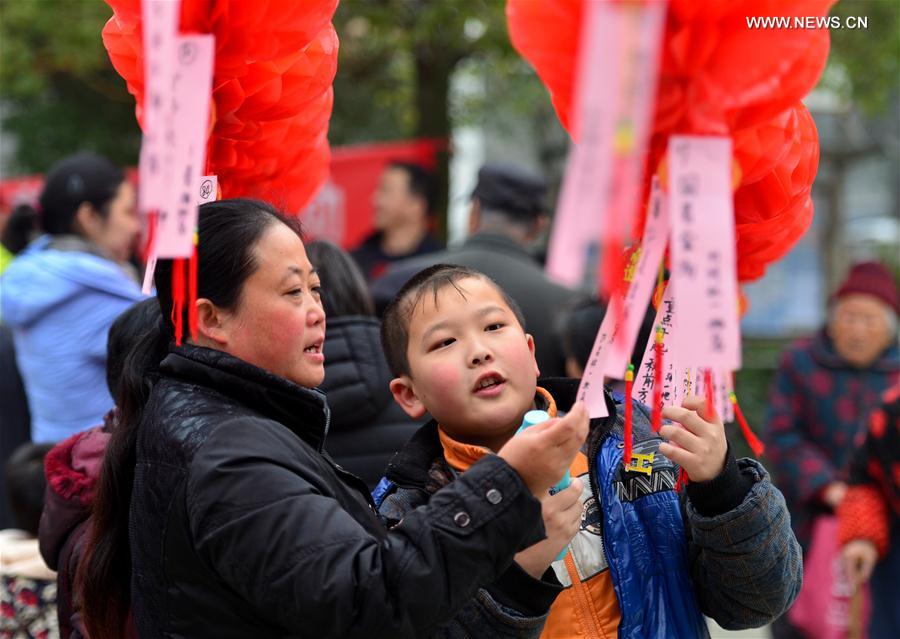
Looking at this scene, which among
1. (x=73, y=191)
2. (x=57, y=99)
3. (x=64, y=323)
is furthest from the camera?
(x=57, y=99)

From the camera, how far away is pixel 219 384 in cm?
194

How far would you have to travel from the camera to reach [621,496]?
216 cm

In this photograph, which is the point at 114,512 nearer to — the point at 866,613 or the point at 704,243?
the point at 704,243

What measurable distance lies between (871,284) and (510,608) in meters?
3.77

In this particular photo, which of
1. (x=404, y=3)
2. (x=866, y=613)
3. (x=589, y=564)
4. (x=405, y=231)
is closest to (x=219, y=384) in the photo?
(x=589, y=564)

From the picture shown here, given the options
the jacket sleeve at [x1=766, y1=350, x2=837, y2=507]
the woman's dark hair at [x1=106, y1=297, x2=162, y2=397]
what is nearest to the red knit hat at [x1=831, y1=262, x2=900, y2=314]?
the jacket sleeve at [x1=766, y1=350, x2=837, y2=507]

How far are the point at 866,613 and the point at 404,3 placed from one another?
191 inches

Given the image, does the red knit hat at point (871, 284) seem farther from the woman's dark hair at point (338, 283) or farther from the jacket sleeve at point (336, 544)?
the jacket sleeve at point (336, 544)

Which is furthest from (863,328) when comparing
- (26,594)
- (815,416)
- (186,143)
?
(186,143)

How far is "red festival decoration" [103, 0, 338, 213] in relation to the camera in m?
2.17

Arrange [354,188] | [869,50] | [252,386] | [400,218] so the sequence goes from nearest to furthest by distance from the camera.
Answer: [252,386] < [400,218] < [354,188] < [869,50]

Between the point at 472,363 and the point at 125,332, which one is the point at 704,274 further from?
the point at 125,332

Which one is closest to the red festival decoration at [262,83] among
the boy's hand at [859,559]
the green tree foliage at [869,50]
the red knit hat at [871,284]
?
the boy's hand at [859,559]

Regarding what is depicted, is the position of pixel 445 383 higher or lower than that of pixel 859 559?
higher
